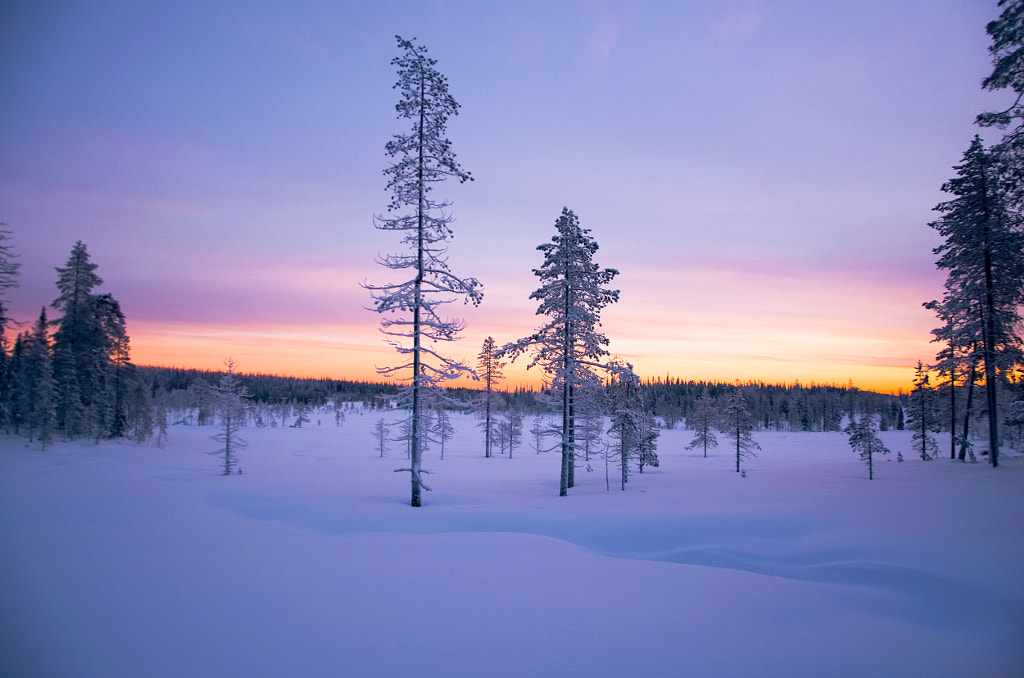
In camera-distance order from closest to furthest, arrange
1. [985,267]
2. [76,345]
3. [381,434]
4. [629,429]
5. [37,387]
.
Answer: [985,267], [629,429], [37,387], [76,345], [381,434]

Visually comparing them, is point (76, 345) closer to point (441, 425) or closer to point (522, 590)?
point (441, 425)

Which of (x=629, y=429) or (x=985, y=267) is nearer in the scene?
(x=985, y=267)

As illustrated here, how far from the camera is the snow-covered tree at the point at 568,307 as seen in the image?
905 inches

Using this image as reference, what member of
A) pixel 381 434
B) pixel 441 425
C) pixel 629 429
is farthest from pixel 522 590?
pixel 381 434

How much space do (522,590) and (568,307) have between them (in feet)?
55.5

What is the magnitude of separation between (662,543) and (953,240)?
79.2ft

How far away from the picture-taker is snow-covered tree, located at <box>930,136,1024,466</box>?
70.0ft

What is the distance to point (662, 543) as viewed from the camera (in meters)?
11.8

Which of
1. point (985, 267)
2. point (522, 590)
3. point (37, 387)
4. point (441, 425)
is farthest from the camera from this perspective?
point (37, 387)

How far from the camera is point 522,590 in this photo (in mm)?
7680

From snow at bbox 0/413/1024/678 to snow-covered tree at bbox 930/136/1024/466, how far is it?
1045cm

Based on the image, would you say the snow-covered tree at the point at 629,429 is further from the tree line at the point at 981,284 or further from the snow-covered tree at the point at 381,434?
the snow-covered tree at the point at 381,434

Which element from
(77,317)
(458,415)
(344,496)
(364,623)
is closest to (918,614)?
(364,623)

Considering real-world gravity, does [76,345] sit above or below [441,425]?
above
